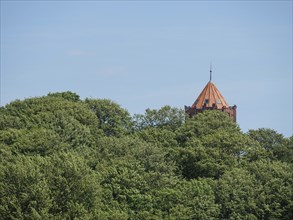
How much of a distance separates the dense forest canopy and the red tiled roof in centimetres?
3044

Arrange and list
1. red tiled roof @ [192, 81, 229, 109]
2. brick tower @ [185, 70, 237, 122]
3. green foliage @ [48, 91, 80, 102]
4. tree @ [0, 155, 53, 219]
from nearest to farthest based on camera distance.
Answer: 1. tree @ [0, 155, 53, 219]
2. green foliage @ [48, 91, 80, 102]
3. brick tower @ [185, 70, 237, 122]
4. red tiled roof @ [192, 81, 229, 109]

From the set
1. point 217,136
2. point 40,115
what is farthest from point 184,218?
point 40,115

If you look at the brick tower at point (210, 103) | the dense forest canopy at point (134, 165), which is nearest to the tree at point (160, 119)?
the dense forest canopy at point (134, 165)

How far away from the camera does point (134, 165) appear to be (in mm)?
102500

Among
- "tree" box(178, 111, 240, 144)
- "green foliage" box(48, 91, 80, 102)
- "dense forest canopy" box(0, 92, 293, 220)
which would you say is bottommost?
"dense forest canopy" box(0, 92, 293, 220)

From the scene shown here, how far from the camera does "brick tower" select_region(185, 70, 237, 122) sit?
167250 mm

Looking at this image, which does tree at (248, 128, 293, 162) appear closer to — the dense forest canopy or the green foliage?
the dense forest canopy

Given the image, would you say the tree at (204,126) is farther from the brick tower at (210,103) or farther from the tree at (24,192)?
the tree at (24,192)

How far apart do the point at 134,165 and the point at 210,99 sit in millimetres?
68899

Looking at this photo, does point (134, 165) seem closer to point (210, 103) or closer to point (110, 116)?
point (110, 116)

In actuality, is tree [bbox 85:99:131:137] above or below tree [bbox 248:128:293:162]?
above

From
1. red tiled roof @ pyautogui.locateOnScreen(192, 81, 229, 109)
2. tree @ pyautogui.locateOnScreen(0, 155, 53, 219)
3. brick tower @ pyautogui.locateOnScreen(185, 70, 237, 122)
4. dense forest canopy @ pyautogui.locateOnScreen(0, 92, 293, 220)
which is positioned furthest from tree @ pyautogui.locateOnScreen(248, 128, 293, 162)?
tree @ pyautogui.locateOnScreen(0, 155, 53, 219)

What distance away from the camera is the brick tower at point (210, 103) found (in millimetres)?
167250

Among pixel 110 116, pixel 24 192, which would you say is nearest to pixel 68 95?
pixel 110 116
